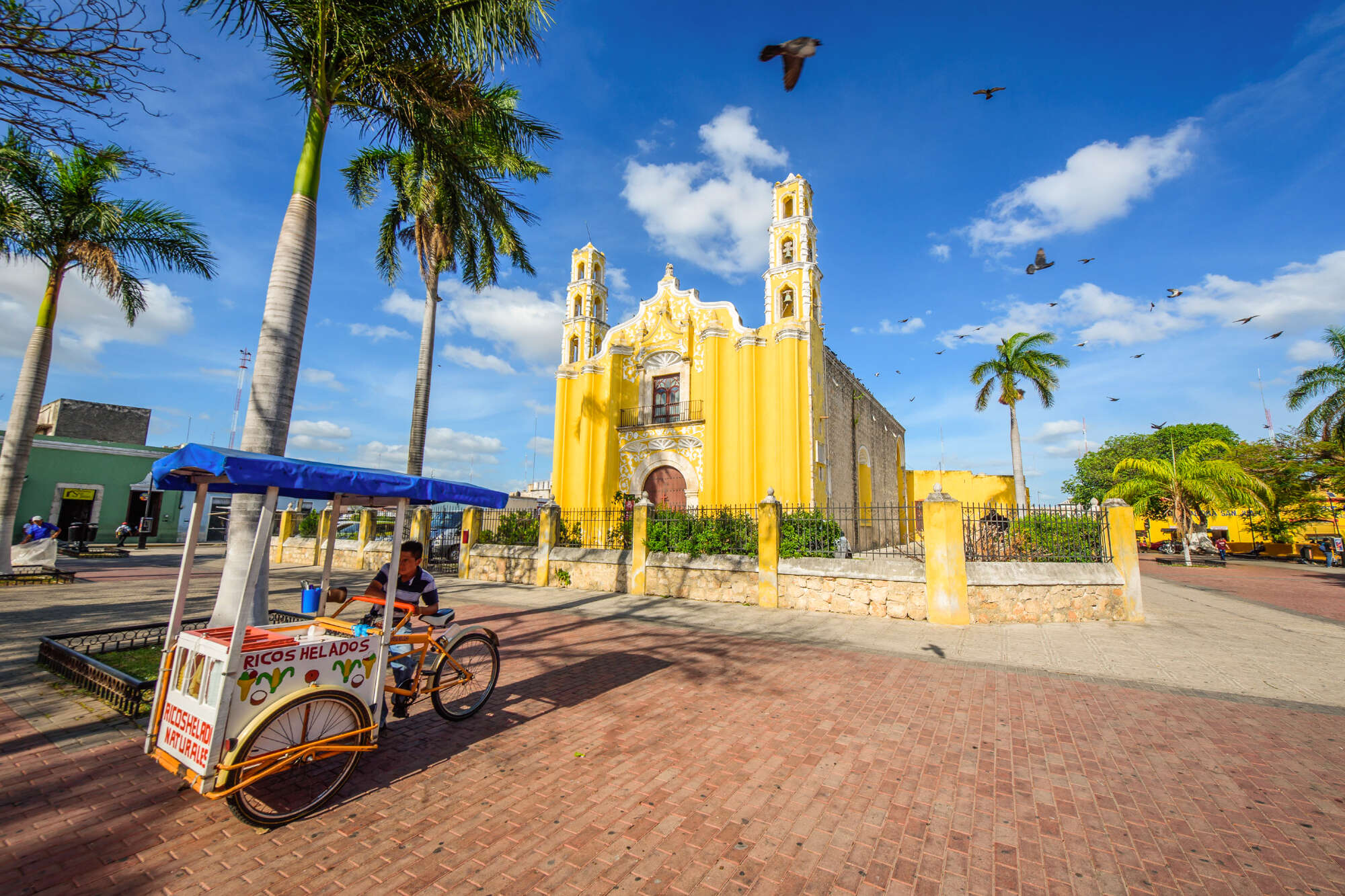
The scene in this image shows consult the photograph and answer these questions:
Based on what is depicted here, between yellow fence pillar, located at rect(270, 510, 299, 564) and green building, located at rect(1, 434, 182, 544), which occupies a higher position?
green building, located at rect(1, 434, 182, 544)

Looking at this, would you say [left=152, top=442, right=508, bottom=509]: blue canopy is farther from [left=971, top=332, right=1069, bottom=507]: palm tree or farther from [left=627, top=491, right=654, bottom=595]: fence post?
[left=971, top=332, right=1069, bottom=507]: palm tree

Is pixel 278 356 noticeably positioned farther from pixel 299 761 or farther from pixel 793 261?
pixel 793 261

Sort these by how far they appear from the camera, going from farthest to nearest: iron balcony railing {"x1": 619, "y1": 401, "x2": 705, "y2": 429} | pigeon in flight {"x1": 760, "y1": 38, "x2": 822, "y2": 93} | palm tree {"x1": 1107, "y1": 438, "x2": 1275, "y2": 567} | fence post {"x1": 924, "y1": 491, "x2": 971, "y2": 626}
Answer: palm tree {"x1": 1107, "y1": 438, "x2": 1275, "y2": 567} < iron balcony railing {"x1": 619, "y1": 401, "x2": 705, "y2": 429} < fence post {"x1": 924, "y1": 491, "x2": 971, "y2": 626} < pigeon in flight {"x1": 760, "y1": 38, "x2": 822, "y2": 93}

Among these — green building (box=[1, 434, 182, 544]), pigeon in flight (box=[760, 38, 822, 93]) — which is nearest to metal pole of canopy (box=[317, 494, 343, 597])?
pigeon in flight (box=[760, 38, 822, 93])

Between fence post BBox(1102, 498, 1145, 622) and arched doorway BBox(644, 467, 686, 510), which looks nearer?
fence post BBox(1102, 498, 1145, 622)

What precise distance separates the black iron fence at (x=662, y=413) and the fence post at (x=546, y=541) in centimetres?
726

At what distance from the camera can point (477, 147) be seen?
1013cm

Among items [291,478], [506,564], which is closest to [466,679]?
[291,478]

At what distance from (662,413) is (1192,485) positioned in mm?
25981

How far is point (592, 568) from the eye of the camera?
13625 millimetres

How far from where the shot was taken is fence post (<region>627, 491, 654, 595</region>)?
1281 centimetres

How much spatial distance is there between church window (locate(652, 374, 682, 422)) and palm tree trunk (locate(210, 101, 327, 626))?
15.0 meters

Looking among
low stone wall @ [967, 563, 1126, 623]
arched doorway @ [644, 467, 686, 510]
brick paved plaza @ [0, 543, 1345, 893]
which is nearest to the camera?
brick paved plaza @ [0, 543, 1345, 893]

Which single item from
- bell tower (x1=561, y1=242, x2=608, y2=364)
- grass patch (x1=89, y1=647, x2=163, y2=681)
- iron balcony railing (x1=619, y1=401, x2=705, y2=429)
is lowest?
grass patch (x1=89, y1=647, x2=163, y2=681)
